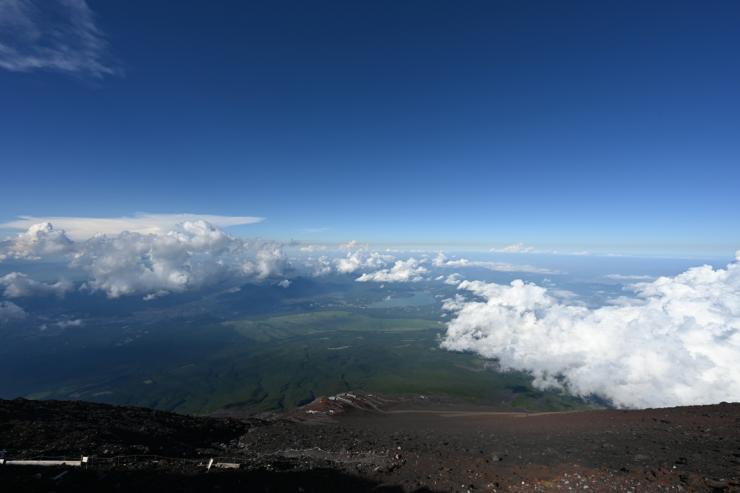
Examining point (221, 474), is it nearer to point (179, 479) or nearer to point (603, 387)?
point (179, 479)

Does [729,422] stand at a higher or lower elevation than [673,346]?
higher

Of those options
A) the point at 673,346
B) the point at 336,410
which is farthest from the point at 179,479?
the point at 673,346

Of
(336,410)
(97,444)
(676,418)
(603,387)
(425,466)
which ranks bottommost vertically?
(603,387)

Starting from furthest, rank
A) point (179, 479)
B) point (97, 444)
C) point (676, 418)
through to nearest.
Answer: point (676, 418) < point (97, 444) < point (179, 479)

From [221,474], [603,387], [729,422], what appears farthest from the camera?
[603,387]

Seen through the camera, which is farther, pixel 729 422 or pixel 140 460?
pixel 729 422

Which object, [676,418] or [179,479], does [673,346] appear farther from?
[179,479]
